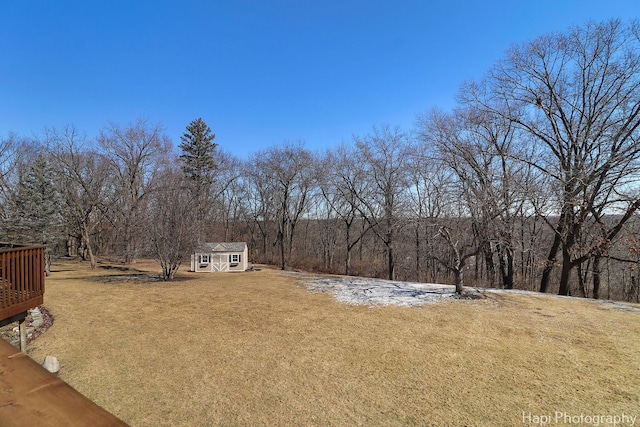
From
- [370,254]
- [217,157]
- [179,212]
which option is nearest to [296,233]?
[370,254]

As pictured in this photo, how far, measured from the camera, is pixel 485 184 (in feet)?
32.9

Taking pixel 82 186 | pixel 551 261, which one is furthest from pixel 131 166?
pixel 551 261

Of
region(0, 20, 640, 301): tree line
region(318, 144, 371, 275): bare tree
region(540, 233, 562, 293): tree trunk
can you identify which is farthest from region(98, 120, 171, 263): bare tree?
region(540, 233, 562, 293): tree trunk

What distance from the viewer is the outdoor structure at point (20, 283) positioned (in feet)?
17.3

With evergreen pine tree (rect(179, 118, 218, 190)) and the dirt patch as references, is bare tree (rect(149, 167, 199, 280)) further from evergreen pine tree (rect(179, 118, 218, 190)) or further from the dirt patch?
evergreen pine tree (rect(179, 118, 218, 190))

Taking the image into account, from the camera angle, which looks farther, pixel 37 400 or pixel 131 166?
pixel 131 166

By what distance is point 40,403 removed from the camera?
80cm

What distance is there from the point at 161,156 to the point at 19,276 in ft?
66.5

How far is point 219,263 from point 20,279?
13857mm

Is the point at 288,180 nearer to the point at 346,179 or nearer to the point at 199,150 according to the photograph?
the point at 346,179

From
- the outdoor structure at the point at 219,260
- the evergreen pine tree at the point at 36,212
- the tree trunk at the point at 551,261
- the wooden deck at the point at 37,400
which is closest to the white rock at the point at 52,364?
the wooden deck at the point at 37,400

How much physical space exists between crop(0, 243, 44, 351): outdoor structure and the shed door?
13216 millimetres

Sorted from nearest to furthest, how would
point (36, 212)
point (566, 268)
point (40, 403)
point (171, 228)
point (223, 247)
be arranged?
1. point (40, 403)
2. point (566, 268)
3. point (171, 228)
4. point (36, 212)
5. point (223, 247)

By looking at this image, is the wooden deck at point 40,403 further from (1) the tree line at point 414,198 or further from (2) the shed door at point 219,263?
(2) the shed door at point 219,263
